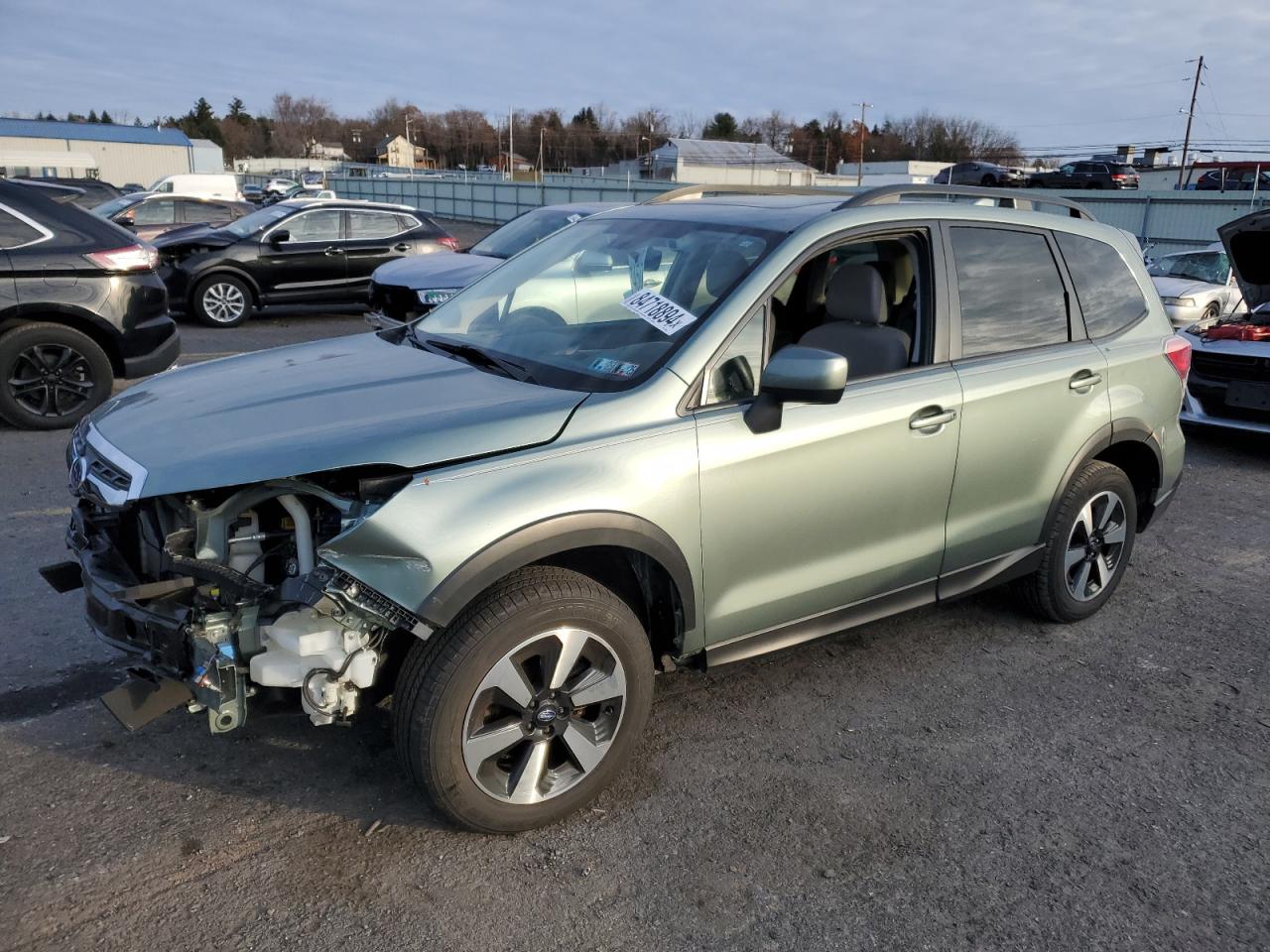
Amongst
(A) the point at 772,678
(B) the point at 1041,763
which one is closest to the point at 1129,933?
(B) the point at 1041,763

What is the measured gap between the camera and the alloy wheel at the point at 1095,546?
4414mm

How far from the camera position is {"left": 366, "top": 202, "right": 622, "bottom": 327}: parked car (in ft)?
30.7

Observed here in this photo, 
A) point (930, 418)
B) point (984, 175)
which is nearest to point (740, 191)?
point (930, 418)

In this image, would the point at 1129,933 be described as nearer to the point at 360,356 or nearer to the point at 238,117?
the point at 360,356

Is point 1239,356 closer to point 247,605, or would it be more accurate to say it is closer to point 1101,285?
point 1101,285

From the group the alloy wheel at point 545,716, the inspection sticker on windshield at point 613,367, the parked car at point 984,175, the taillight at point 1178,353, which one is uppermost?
the parked car at point 984,175

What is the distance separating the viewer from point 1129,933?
2.65 metres

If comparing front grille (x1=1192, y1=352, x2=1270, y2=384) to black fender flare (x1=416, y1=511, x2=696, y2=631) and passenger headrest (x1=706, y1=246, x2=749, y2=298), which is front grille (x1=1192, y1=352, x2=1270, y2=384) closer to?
passenger headrest (x1=706, y1=246, x2=749, y2=298)

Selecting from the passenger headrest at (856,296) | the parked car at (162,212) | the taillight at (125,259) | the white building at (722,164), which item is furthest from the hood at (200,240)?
the white building at (722,164)

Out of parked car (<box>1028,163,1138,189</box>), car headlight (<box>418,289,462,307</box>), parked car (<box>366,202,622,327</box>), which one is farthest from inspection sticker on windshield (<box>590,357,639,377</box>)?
parked car (<box>1028,163,1138,189</box>)

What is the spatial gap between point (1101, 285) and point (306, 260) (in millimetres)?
10918

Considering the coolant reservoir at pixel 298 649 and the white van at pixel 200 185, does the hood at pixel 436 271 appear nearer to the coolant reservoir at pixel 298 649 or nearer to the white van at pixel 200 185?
the coolant reservoir at pixel 298 649

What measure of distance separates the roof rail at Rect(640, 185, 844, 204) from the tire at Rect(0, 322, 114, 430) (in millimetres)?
5033

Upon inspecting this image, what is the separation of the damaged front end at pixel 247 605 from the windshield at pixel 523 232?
7.64m
